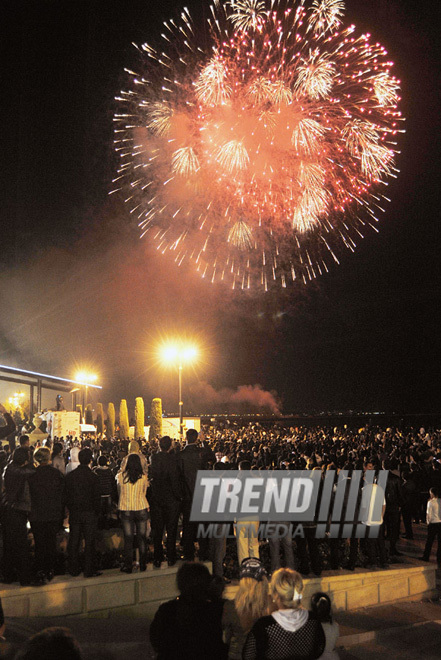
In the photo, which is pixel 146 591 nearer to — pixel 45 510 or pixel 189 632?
pixel 45 510

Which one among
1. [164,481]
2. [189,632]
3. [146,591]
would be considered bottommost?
[146,591]

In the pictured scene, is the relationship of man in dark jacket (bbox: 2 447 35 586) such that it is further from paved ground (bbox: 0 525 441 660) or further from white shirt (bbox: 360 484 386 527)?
white shirt (bbox: 360 484 386 527)

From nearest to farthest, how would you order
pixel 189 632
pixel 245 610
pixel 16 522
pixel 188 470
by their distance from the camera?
pixel 189 632
pixel 245 610
pixel 16 522
pixel 188 470

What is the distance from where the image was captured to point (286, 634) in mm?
3572

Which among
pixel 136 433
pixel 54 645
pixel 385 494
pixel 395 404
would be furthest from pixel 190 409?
pixel 54 645

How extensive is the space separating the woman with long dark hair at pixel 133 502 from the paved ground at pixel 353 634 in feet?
3.26

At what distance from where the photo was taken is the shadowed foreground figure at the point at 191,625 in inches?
131

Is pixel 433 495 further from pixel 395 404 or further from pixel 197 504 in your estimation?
pixel 395 404

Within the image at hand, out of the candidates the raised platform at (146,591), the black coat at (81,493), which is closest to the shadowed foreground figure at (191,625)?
the raised platform at (146,591)

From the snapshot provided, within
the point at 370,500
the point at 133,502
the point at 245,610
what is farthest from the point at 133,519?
the point at 370,500

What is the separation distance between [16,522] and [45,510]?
0.38m

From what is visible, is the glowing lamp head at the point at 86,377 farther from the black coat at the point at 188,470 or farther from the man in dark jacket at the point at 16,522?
the man in dark jacket at the point at 16,522

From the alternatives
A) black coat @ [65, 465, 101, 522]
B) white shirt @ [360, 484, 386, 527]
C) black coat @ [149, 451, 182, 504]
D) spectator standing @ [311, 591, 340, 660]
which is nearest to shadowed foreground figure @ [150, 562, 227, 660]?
spectator standing @ [311, 591, 340, 660]

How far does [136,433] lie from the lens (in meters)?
39.6
